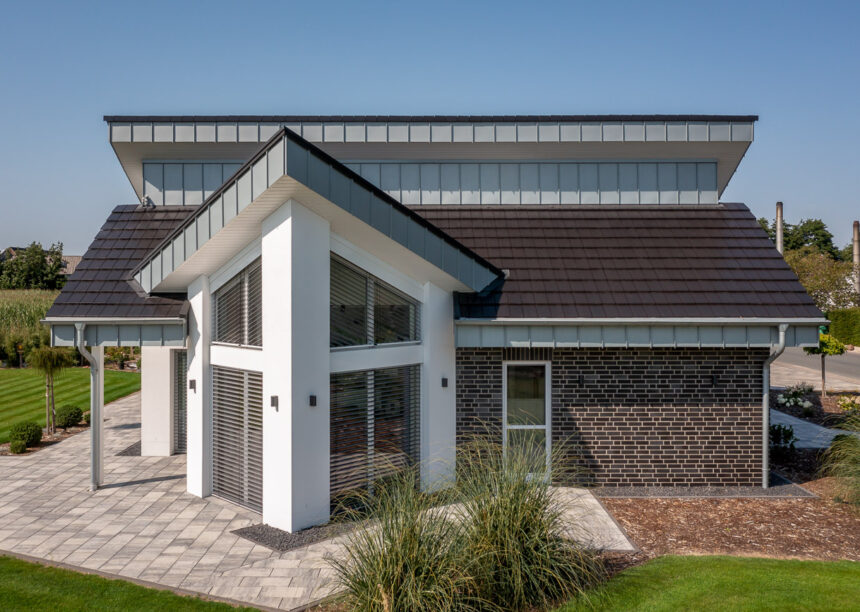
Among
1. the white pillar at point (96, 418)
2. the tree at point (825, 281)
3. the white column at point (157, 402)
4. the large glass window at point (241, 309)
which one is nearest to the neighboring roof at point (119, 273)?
the large glass window at point (241, 309)

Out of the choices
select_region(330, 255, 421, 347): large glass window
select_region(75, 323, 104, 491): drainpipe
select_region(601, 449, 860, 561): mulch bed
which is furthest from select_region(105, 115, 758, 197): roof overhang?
select_region(601, 449, 860, 561): mulch bed

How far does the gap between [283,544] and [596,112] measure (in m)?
10.6

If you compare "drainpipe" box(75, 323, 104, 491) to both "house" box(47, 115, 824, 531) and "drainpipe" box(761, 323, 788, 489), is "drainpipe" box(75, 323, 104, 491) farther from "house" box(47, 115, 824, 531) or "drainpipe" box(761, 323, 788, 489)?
"drainpipe" box(761, 323, 788, 489)

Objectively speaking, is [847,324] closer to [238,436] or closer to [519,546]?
[519,546]

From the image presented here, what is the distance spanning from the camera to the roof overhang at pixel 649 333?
976cm

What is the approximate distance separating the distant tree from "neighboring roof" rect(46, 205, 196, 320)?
47380mm

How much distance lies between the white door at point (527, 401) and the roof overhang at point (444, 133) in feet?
16.6

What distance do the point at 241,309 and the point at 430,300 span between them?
10.2 ft

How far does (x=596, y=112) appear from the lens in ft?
42.0

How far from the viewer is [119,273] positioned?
10914 millimetres

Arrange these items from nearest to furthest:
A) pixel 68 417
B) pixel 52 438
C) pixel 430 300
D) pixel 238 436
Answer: pixel 238 436 < pixel 430 300 < pixel 52 438 < pixel 68 417

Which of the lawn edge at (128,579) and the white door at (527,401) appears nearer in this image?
the lawn edge at (128,579)

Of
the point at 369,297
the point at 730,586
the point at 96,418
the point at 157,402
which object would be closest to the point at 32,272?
the point at 157,402

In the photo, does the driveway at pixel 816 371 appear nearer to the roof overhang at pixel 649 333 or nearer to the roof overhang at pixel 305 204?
the roof overhang at pixel 649 333
